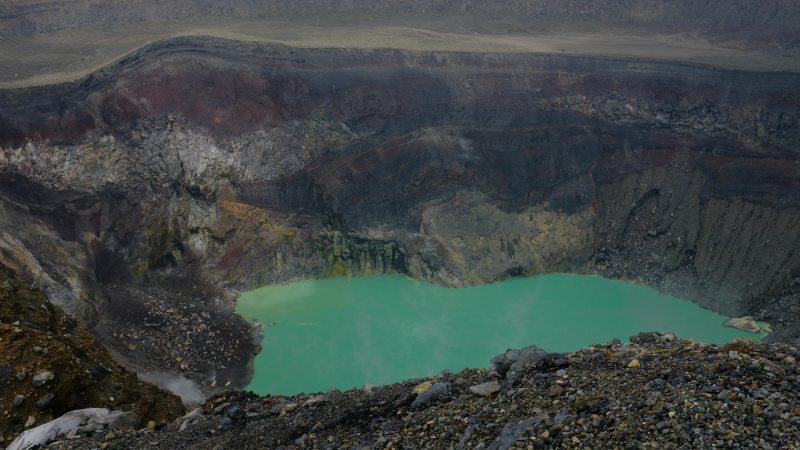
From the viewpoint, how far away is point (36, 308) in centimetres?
1324

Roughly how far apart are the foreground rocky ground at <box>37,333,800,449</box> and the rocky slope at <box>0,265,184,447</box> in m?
1.22

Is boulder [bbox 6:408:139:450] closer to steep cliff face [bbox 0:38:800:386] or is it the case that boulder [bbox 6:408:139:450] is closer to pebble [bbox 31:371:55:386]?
pebble [bbox 31:371:55:386]

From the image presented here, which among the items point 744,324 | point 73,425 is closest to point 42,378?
point 73,425

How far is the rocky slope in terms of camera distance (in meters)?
10.8

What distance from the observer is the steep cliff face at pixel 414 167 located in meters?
27.2

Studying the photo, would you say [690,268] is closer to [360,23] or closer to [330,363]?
[330,363]

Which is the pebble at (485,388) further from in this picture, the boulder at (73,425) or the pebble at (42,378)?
the pebble at (42,378)

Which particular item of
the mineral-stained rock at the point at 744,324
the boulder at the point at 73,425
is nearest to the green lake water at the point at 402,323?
the mineral-stained rock at the point at 744,324

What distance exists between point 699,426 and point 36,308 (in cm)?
1133

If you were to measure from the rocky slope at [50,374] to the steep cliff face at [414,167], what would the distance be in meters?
12.6

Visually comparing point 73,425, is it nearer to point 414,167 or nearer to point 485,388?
point 485,388

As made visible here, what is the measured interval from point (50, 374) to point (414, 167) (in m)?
21.5

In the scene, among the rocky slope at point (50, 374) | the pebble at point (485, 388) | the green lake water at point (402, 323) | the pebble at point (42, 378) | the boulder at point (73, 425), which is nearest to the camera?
the pebble at point (485, 388)

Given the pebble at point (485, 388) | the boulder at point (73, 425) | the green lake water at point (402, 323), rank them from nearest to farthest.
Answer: the pebble at point (485, 388) < the boulder at point (73, 425) < the green lake water at point (402, 323)
